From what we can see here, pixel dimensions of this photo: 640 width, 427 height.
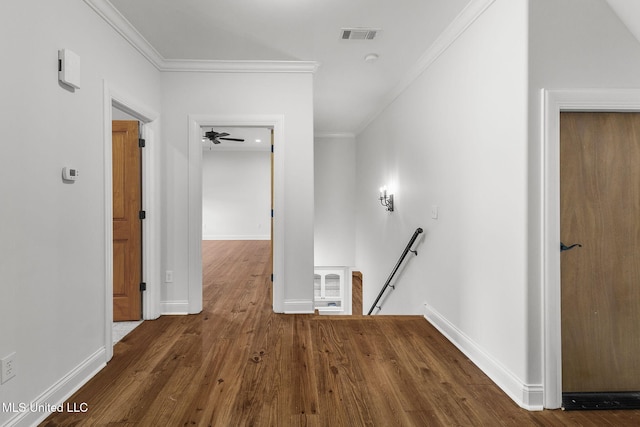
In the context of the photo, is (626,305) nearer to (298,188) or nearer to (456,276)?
(456,276)

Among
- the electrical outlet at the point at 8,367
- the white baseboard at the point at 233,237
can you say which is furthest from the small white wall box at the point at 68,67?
the white baseboard at the point at 233,237

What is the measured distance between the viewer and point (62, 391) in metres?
1.99

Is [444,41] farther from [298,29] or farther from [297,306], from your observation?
[297,306]

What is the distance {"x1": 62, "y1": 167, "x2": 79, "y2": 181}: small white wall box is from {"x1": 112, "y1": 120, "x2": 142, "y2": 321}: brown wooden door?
3.83 feet

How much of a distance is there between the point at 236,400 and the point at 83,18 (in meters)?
2.65

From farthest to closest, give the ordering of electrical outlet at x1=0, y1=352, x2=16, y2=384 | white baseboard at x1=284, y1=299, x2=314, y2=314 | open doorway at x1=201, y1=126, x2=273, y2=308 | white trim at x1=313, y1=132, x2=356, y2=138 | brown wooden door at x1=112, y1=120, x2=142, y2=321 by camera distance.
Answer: open doorway at x1=201, y1=126, x2=273, y2=308 < white trim at x1=313, y1=132, x2=356, y2=138 < white baseboard at x1=284, y1=299, x2=314, y2=314 < brown wooden door at x1=112, y1=120, x2=142, y2=321 < electrical outlet at x1=0, y1=352, x2=16, y2=384

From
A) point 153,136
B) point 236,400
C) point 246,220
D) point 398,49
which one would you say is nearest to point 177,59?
point 153,136

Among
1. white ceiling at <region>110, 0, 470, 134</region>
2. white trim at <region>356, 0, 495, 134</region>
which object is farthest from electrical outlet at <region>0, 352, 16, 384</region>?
white trim at <region>356, 0, 495, 134</region>

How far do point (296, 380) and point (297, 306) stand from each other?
1296 millimetres

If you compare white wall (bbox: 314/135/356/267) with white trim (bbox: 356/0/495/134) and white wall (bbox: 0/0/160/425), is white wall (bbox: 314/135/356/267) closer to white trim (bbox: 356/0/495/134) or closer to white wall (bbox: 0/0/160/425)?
white trim (bbox: 356/0/495/134)

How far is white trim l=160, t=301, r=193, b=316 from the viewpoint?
3434 mm

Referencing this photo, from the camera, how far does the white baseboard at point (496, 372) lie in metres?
1.94

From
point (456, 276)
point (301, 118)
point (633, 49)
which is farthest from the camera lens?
point (301, 118)

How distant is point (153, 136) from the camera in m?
3.28
